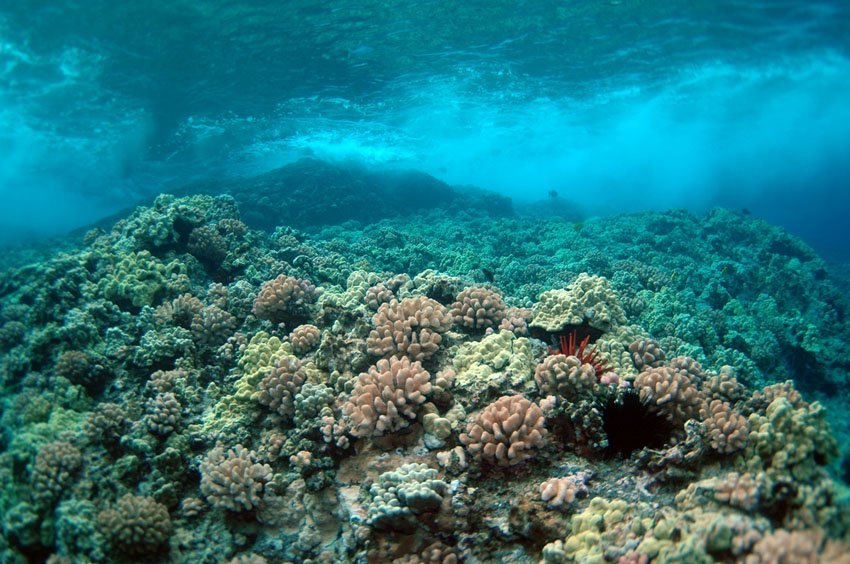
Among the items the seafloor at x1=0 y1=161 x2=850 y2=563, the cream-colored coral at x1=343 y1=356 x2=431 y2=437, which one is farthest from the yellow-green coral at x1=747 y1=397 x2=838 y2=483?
the cream-colored coral at x1=343 y1=356 x2=431 y2=437

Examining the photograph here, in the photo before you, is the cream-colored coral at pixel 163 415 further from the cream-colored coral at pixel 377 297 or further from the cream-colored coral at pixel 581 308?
the cream-colored coral at pixel 581 308

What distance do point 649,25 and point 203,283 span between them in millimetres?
26364

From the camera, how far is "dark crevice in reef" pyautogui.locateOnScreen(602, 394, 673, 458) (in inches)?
162

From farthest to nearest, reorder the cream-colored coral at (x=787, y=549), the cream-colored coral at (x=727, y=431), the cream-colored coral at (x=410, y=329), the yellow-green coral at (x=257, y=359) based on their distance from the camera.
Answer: the yellow-green coral at (x=257, y=359), the cream-colored coral at (x=410, y=329), the cream-colored coral at (x=727, y=431), the cream-colored coral at (x=787, y=549)

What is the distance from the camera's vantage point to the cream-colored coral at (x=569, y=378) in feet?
15.0

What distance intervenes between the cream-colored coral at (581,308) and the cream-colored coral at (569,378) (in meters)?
1.49

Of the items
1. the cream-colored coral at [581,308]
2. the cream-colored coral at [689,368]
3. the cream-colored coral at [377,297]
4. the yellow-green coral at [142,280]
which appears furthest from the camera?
the yellow-green coral at [142,280]

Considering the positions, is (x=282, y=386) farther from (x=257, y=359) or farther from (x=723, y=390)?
(x=723, y=390)

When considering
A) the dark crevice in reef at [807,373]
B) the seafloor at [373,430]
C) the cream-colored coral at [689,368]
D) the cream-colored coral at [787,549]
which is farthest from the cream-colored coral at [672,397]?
the dark crevice in reef at [807,373]

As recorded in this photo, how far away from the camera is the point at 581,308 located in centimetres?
625

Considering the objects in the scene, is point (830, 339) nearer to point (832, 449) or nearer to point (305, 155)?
point (832, 449)

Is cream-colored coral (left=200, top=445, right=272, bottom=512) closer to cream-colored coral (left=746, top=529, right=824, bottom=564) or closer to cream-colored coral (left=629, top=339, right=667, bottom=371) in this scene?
cream-colored coral (left=746, top=529, right=824, bottom=564)

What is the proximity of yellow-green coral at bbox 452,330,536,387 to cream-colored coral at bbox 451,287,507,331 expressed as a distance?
54 cm

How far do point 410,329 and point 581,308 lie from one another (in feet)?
8.37
